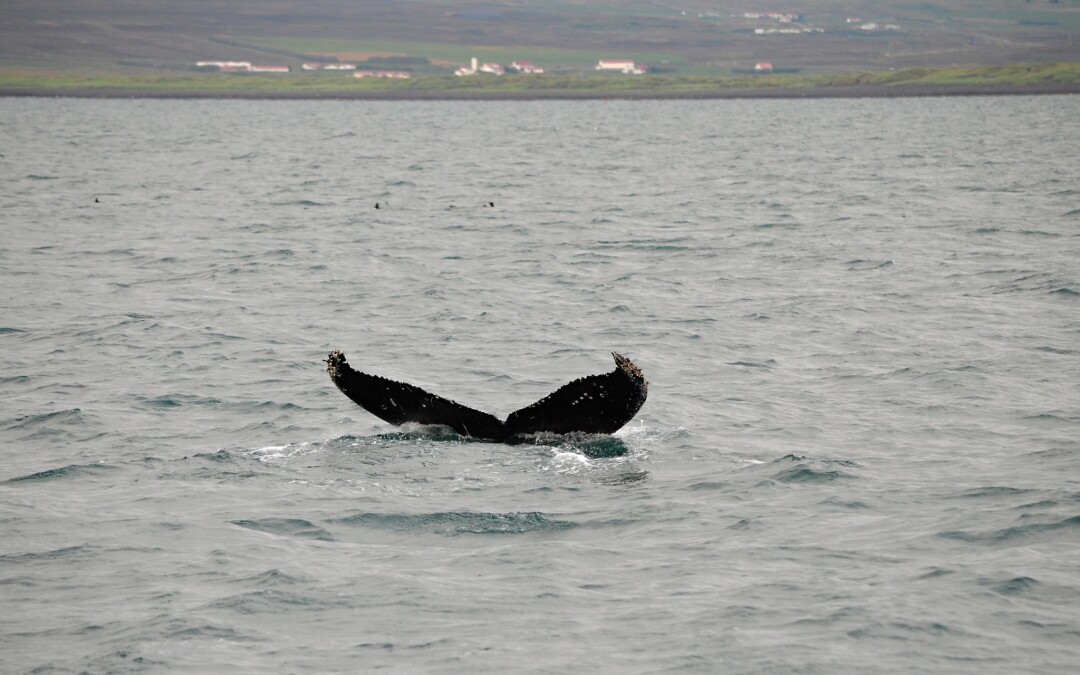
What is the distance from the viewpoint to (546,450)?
16312mm

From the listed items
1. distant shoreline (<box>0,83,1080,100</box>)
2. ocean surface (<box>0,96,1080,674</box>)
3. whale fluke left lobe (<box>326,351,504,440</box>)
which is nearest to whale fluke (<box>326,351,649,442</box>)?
whale fluke left lobe (<box>326,351,504,440</box>)

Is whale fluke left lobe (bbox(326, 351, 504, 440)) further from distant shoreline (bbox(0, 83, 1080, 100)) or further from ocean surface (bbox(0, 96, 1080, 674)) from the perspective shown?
distant shoreline (bbox(0, 83, 1080, 100))

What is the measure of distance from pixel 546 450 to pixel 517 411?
0.63m

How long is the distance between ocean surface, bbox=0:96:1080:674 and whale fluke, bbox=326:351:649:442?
27 centimetres

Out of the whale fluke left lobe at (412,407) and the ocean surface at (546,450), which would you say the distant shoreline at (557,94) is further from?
the whale fluke left lobe at (412,407)

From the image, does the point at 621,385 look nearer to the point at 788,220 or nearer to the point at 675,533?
the point at 675,533

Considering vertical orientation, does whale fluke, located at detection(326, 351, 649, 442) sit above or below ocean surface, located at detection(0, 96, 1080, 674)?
above

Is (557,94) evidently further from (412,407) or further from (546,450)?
(546,450)

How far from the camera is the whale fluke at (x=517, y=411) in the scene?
1600cm

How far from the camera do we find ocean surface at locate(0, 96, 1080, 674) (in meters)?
11.5

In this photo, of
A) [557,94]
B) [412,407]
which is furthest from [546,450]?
[557,94]

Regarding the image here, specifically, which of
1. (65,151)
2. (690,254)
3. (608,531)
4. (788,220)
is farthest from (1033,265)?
(65,151)

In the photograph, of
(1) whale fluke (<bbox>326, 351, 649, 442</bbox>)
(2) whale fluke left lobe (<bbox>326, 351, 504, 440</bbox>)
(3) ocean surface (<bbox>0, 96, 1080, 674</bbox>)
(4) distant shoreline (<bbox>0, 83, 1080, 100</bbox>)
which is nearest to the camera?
(3) ocean surface (<bbox>0, 96, 1080, 674</bbox>)

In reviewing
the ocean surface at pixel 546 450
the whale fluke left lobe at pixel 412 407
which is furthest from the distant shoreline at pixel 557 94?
the whale fluke left lobe at pixel 412 407
